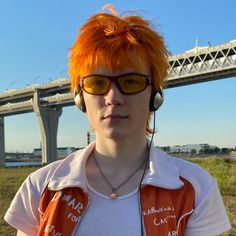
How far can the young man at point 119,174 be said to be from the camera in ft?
5.42

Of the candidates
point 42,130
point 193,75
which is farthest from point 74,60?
point 42,130

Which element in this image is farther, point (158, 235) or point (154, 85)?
point (154, 85)

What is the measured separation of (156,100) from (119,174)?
36 centimetres

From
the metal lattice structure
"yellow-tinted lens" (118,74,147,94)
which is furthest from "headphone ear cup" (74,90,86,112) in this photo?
the metal lattice structure

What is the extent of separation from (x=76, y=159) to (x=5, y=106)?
5702 cm

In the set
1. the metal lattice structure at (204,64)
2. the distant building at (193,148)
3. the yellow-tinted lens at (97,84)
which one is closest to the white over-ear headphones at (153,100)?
the yellow-tinted lens at (97,84)

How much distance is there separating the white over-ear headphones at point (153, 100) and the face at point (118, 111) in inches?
4.4

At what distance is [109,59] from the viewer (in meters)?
1.70

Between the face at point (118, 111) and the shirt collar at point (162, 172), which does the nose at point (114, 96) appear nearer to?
the face at point (118, 111)

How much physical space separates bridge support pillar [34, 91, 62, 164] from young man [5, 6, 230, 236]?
4768cm

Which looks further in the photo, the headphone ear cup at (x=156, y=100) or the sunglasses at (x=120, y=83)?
the headphone ear cup at (x=156, y=100)

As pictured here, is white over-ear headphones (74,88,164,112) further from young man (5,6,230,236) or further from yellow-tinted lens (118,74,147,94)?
yellow-tinted lens (118,74,147,94)

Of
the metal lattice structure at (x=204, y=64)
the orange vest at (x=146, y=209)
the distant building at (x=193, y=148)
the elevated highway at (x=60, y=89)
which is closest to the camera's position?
the orange vest at (x=146, y=209)

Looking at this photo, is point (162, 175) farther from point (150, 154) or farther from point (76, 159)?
point (76, 159)
